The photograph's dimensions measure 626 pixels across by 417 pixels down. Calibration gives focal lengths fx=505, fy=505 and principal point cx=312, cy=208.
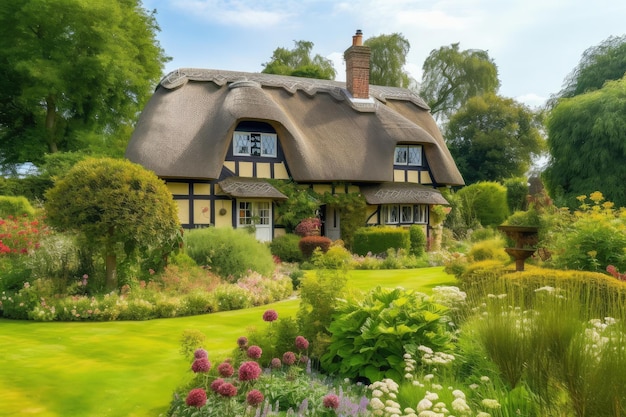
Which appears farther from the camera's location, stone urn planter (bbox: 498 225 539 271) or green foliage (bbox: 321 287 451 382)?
stone urn planter (bbox: 498 225 539 271)

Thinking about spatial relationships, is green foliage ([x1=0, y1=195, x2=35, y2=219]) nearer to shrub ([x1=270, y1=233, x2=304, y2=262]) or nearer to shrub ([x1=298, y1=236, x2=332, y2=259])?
shrub ([x1=270, y1=233, x2=304, y2=262])

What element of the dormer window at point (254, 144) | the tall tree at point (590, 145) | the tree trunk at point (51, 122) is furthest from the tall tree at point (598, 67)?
the tree trunk at point (51, 122)

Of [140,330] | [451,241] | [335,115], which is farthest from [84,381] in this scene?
[451,241]

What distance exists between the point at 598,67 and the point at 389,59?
16.3 meters

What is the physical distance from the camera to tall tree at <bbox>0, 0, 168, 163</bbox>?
79.3 feet

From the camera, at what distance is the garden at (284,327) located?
11.1ft

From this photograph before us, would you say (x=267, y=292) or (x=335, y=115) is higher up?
(x=335, y=115)

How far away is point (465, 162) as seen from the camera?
34.6 m

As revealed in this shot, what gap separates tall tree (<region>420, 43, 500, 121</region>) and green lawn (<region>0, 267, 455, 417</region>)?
35.0 metres

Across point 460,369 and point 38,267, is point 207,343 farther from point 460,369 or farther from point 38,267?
point 38,267

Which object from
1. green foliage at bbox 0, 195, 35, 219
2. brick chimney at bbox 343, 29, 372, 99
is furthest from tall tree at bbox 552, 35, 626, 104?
green foliage at bbox 0, 195, 35, 219

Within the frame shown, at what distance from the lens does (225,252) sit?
11367mm

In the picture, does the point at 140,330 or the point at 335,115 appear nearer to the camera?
the point at 140,330

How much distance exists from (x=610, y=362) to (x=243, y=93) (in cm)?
1699
